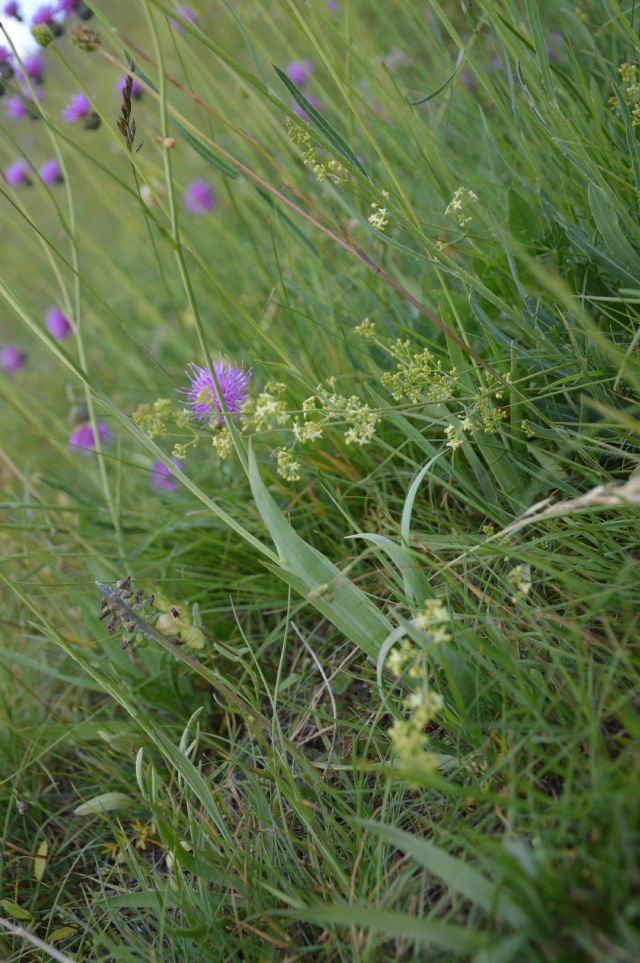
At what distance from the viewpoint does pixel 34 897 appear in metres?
1.19

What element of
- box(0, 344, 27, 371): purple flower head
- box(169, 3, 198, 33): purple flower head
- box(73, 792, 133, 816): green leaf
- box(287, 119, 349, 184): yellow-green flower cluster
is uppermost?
box(169, 3, 198, 33): purple flower head

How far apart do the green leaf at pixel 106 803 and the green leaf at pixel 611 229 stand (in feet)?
3.83

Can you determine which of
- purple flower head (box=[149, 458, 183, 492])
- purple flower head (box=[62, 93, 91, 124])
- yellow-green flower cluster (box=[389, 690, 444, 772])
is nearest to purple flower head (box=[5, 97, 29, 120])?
purple flower head (box=[62, 93, 91, 124])

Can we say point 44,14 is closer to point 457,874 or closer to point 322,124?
point 322,124

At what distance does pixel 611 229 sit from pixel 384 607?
683mm

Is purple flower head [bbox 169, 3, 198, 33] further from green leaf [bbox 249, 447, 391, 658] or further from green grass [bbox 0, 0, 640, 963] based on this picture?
green leaf [bbox 249, 447, 391, 658]

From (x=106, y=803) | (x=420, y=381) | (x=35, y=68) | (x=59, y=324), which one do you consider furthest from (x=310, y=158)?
(x=59, y=324)

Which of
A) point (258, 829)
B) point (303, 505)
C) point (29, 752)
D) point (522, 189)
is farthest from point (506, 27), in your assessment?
point (29, 752)

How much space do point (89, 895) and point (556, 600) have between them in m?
0.89

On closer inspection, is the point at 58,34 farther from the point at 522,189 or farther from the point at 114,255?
the point at 114,255

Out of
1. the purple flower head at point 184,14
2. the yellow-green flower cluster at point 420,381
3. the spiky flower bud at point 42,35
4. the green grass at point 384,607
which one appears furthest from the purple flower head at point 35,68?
the yellow-green flower cluster at point 420,381

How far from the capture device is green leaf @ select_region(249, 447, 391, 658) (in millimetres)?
986

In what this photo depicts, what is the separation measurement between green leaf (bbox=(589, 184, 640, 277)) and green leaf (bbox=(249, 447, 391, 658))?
636 millimetres

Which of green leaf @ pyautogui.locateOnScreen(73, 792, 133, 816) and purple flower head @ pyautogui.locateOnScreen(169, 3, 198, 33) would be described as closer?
green leaf @ pyautogui.locateOnScreen(73, 792, 133, 816)
